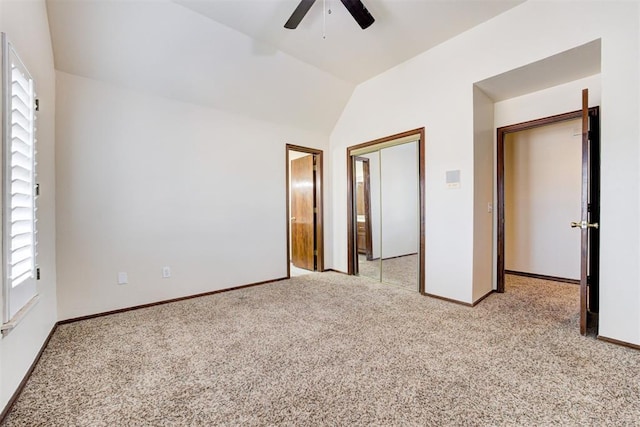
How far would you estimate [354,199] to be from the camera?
450 cm

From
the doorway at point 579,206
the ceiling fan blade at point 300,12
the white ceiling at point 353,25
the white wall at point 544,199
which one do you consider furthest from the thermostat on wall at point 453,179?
the ceiling fan blade at point 300,12

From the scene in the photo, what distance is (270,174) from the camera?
409cm

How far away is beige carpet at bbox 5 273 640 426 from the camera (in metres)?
1.46

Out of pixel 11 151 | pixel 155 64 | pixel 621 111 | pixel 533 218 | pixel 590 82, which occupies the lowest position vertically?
pixel 533 218

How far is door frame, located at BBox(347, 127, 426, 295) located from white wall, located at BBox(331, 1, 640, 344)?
2.9 inches

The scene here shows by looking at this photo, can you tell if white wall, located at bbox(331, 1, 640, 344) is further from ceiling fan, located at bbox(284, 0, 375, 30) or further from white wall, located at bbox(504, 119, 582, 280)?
ceiling fan, located at bbox(284, 0, 375, 30)

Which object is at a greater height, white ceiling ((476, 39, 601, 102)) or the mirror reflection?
white ceiling ((476, 39, 601, 102))

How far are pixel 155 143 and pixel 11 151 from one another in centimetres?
165

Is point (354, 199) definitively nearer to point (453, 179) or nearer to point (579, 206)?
point (453, 179)

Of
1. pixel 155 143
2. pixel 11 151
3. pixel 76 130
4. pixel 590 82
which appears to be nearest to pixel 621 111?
pixel 590 82

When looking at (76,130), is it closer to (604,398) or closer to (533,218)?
(604,398)

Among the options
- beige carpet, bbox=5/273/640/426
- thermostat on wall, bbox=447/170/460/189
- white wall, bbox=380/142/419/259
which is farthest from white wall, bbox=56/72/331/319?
thermostat on wall, bbox=447/170/460/189

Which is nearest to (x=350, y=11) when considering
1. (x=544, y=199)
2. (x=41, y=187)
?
(x=41, y=187)

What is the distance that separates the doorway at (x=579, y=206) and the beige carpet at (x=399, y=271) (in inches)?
40.5
